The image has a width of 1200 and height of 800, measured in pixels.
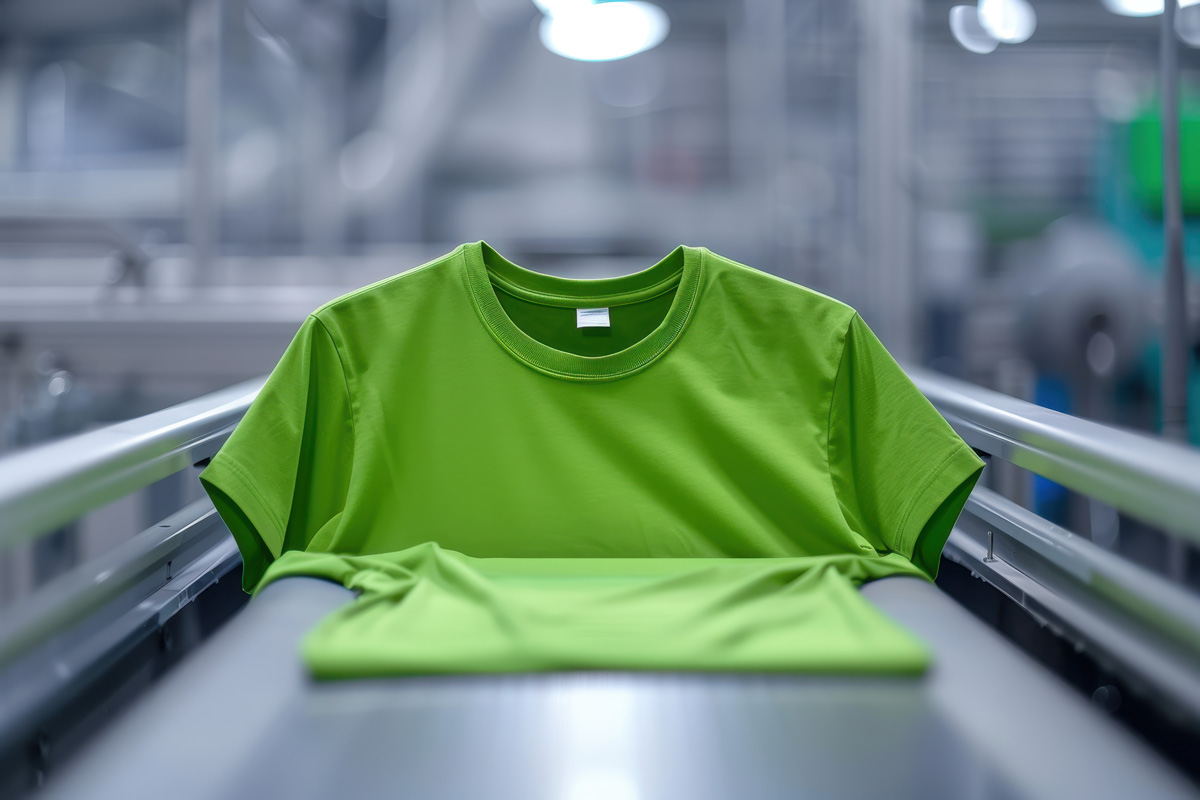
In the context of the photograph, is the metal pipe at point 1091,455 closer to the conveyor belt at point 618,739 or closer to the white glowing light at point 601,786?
the conveyor belt at point 618,739

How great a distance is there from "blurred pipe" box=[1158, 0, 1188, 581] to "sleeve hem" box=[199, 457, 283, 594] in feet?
3.28

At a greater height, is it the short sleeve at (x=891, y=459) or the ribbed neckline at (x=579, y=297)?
the ribbed neckline at (x=579, y=297)

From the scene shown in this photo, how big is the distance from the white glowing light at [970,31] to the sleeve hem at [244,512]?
1.94 metres

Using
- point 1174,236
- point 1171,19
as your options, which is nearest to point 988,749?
point 1174,236

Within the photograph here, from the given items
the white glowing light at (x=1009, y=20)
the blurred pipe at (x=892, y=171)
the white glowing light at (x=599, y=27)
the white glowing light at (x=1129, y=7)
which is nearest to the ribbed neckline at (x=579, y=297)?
the blurred pipe at (x=892, y=171)

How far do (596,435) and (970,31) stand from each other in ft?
5.59

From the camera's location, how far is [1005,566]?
3.13 ft

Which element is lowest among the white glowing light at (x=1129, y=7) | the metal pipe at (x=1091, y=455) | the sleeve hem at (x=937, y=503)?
the sleeve hem at (x=937, y=503)

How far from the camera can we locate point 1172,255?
1.00 meters

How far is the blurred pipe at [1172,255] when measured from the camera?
0.99 m

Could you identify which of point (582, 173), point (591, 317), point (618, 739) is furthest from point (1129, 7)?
point (582, 173)

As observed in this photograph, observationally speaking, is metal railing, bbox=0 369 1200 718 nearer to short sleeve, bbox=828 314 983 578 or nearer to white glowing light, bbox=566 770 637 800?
short sleeve, bbox=828 314 983 578

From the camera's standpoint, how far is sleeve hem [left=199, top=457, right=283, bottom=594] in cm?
84

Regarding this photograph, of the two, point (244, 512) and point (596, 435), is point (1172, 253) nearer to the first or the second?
point (596, 435)
